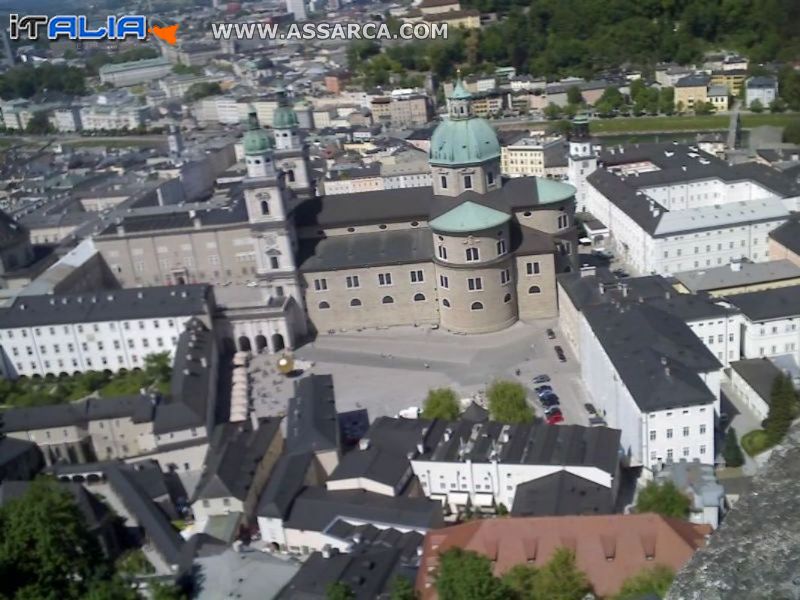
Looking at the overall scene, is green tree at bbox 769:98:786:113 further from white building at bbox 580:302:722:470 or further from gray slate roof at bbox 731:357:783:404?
white building at bbox 580:302:722:470

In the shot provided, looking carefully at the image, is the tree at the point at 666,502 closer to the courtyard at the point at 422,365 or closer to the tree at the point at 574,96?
the courtyard at the point at 422,365

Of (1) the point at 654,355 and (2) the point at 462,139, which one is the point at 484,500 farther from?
(2) the point at 462,139

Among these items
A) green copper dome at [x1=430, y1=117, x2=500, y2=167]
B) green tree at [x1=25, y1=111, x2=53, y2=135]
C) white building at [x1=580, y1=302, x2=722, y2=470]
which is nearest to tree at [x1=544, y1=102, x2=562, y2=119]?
green copper dome at [x1=430, y1=117, x2=500, y2=167]

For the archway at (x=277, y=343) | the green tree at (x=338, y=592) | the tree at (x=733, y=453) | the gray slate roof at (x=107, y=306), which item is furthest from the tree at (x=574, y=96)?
the green tree at (x=338, y=592)

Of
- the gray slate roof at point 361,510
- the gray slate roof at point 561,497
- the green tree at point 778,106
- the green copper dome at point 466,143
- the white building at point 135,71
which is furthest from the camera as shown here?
the white building at point 135,71

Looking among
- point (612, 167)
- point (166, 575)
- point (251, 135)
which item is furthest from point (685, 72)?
point (166, 575)

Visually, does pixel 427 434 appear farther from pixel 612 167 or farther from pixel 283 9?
pixel 283 9

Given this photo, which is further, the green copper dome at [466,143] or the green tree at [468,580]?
the green copper dome at [466,143]
